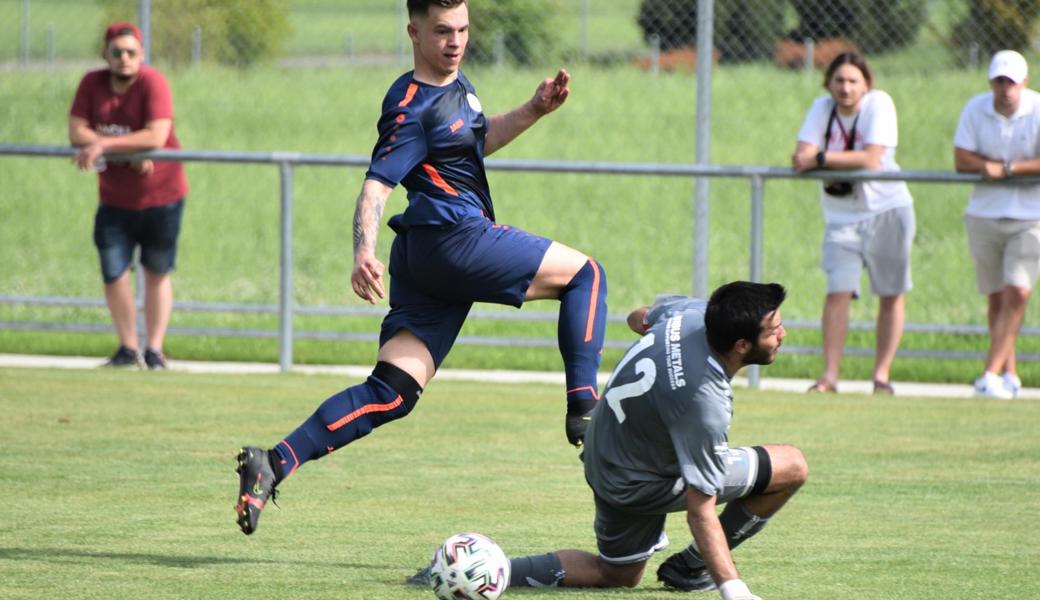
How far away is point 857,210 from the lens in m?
10.8

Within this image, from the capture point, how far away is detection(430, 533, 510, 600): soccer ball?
520 centimetres

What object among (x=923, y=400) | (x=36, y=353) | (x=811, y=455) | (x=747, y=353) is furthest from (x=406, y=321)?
(x=36, y=353)

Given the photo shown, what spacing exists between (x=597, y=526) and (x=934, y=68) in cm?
985

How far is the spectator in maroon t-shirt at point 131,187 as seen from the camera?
36.4ft

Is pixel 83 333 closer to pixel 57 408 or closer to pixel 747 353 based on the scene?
pixel 57 408

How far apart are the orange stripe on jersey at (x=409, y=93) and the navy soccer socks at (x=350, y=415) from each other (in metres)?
0.96

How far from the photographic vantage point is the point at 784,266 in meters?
13.5

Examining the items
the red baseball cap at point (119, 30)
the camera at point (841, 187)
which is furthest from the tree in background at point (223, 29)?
the camera at point (841, 187)

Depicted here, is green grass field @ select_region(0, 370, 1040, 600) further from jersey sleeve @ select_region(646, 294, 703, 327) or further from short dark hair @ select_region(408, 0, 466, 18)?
short dark hair @ select_region(408, 0, 466, 18)

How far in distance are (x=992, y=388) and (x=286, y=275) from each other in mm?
4808

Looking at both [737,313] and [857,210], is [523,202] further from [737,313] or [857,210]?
[737,313]

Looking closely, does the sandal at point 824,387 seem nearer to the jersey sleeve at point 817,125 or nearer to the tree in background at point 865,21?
the jersey sleeve at point 817,125

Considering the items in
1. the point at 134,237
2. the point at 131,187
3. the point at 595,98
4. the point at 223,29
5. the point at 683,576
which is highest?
the point at 223,29

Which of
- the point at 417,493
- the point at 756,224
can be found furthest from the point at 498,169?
the point at 417,493
